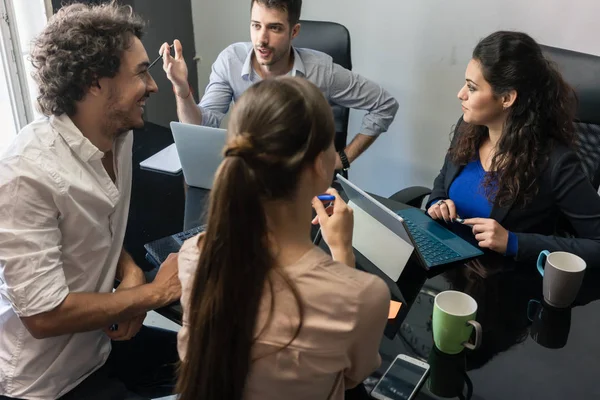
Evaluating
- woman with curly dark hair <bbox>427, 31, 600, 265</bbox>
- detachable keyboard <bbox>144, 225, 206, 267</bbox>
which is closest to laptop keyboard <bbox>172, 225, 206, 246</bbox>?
detachable keyboard <bbox>144, 225, 206, 267</bbox>

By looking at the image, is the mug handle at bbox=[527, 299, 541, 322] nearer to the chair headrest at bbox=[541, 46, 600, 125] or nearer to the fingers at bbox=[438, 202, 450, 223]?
the fingers at bbox=[438, 202, 450, 223]

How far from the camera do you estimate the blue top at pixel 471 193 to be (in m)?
1.60

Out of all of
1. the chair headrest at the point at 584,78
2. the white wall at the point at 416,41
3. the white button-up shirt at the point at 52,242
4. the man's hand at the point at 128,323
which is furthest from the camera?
the white wall at the point at 416,41

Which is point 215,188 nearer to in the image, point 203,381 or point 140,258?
point 203,381

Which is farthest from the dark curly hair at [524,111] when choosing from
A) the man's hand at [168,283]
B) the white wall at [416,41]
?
the man's hand at [168,283]

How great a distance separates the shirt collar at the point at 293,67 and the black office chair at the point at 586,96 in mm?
835

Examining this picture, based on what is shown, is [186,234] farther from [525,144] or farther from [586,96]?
[586,96]

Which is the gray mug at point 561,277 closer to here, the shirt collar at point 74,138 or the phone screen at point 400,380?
the phone screen at point 400,380

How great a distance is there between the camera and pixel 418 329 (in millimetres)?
1131

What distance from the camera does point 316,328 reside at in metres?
0.79

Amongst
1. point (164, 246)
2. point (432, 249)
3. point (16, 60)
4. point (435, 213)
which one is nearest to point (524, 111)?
point (435, 213)

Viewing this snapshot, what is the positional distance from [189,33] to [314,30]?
103cm

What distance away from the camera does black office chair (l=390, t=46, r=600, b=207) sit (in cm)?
162

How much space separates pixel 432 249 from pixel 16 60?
1.80 meters
